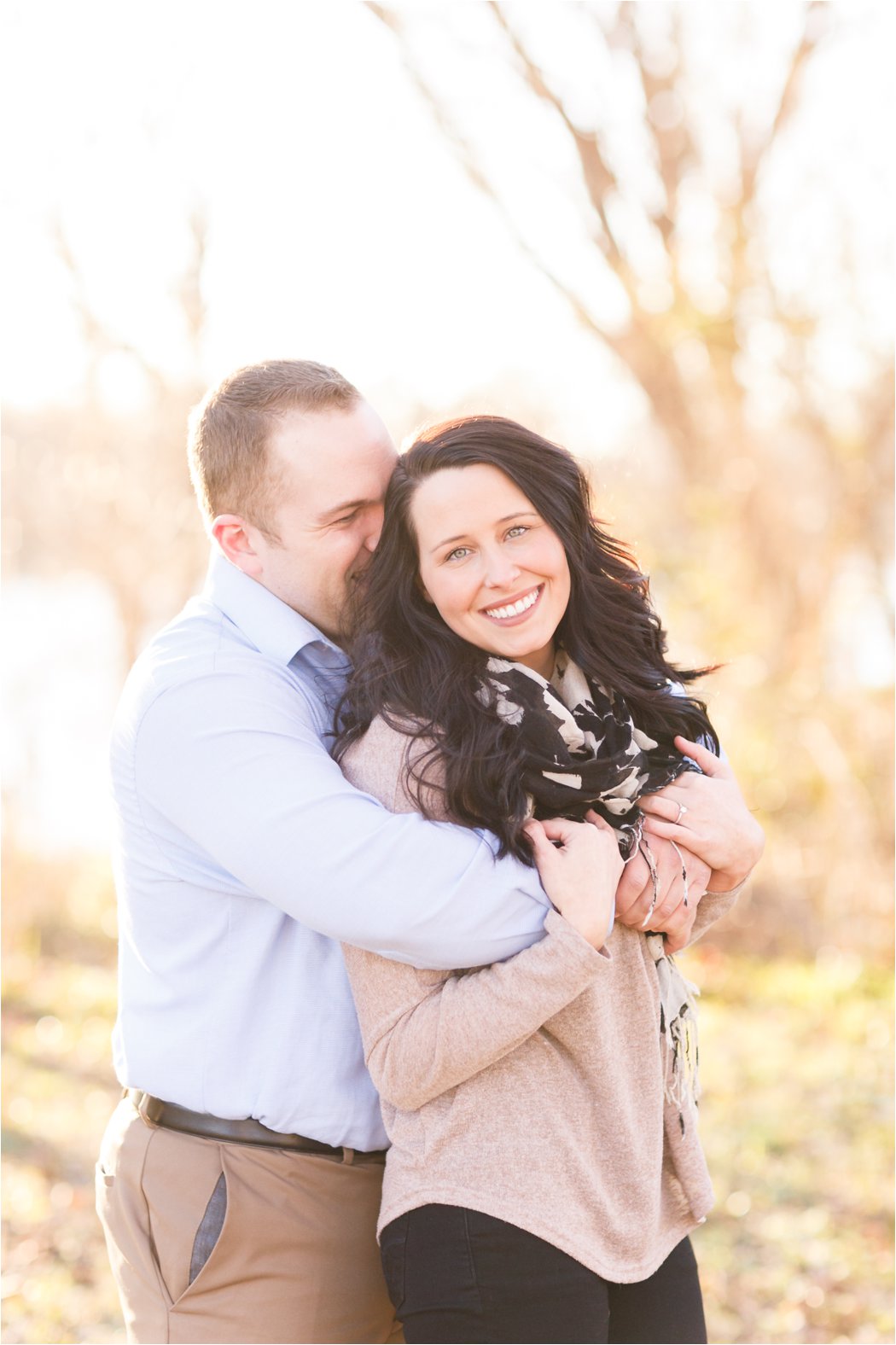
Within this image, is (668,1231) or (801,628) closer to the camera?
(668,1231)

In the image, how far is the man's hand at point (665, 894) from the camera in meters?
2.11

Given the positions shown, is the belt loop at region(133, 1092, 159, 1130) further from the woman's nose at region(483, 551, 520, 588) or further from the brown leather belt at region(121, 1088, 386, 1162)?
the woman's nose at region(483, 551, 520, 588)

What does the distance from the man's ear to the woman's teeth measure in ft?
1.69

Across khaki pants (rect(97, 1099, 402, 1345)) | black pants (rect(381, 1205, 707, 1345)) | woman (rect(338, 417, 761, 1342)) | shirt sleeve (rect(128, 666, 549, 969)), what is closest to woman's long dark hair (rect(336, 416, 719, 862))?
woman (rect(338, 417, 761, 1342))

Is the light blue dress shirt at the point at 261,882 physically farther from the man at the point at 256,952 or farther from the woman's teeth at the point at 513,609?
the woman's teeth at the point at 513,609

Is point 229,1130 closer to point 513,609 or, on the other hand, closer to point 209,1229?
point 209,1229

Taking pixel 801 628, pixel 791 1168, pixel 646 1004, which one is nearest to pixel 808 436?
pixel 801 628

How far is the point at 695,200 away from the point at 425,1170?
19.8 ft

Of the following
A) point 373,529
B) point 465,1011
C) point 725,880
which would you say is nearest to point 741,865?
point 725,880

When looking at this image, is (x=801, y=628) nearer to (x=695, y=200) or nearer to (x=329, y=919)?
(x=695, y=200)

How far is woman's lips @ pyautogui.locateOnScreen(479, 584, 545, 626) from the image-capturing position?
2.22 metres

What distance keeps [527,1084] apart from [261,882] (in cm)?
54

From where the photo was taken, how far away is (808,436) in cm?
698

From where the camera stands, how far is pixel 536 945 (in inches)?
75.4
